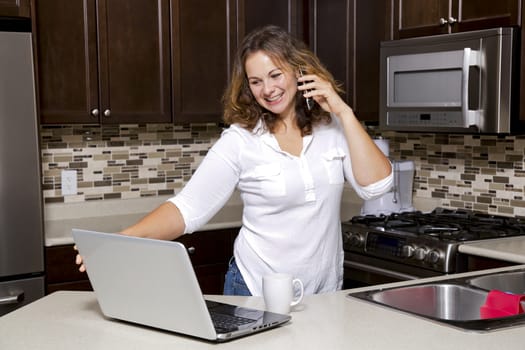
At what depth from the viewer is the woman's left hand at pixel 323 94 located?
7.52 ft

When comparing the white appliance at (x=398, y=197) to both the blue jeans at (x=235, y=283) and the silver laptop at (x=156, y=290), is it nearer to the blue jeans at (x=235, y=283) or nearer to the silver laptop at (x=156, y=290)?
the blue jeans at (x=235, y=283)

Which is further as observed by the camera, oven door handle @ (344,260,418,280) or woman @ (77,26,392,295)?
oven door handle @ (344,260,418,280)

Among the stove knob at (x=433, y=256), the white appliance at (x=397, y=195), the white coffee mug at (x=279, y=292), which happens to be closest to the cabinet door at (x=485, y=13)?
the white appliance at (x=397, y=195)

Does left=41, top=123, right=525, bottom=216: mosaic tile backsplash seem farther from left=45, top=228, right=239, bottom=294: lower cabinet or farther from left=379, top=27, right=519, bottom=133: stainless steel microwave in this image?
left=45, top=228, right=239, bottom=294: lower cabinet

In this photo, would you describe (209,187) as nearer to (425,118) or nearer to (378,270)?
(378,270)

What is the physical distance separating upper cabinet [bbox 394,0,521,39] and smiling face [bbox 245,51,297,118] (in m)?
1.22

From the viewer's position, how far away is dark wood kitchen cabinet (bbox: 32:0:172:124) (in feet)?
11.7

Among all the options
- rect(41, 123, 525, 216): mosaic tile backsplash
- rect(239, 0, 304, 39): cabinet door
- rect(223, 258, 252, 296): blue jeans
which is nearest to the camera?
rect(223, 258, 252, 296): blue jeans

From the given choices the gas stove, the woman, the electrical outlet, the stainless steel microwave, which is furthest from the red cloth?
the electrical outlet

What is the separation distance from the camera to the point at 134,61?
150 inches

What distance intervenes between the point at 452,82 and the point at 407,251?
29.8 inches

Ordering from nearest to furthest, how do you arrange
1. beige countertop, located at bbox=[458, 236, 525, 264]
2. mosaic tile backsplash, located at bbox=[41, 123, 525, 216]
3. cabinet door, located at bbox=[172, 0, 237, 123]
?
beige countertop, located at bbox=[458, 236, 525, 264], mosaic tile backsplash, located at bbox=[41, 123, 525, 216], cabinet door, located at bbox=[172, 0, 237, 123]

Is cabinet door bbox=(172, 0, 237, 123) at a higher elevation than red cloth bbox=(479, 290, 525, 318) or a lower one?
higher

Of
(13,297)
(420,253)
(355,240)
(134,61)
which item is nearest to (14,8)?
(134,61)
